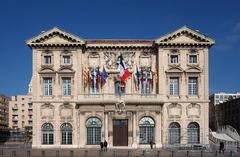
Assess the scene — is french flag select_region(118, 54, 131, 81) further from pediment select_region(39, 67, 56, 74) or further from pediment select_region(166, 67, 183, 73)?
pediment select_region(39, 67, 56, 74)

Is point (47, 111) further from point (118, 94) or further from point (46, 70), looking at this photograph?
point (118, 94)

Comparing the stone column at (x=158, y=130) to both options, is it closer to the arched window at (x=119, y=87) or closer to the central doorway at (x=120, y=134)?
the central doorway at (x=120, y=134)

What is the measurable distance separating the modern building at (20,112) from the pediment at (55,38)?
307 ft

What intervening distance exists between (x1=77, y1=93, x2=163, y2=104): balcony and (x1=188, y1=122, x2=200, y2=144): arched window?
17.8 ft

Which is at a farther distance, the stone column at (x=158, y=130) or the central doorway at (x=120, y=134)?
the central doorway at (x=120, y=134)

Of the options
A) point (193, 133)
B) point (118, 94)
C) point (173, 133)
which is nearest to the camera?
point (118, 94)

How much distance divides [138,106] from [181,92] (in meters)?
6.15

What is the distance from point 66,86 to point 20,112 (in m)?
95.7

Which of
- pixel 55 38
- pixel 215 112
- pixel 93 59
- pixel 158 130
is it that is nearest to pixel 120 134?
pixel 158 130

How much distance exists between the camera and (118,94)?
6638 cm

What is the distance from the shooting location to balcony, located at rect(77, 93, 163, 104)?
6556 cm

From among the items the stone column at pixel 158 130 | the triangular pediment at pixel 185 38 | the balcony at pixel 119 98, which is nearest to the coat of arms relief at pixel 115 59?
the balcony at pixel 119 98

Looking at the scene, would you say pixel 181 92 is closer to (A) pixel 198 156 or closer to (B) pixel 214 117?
(A) pixel 198 156

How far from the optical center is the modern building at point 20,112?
158m
